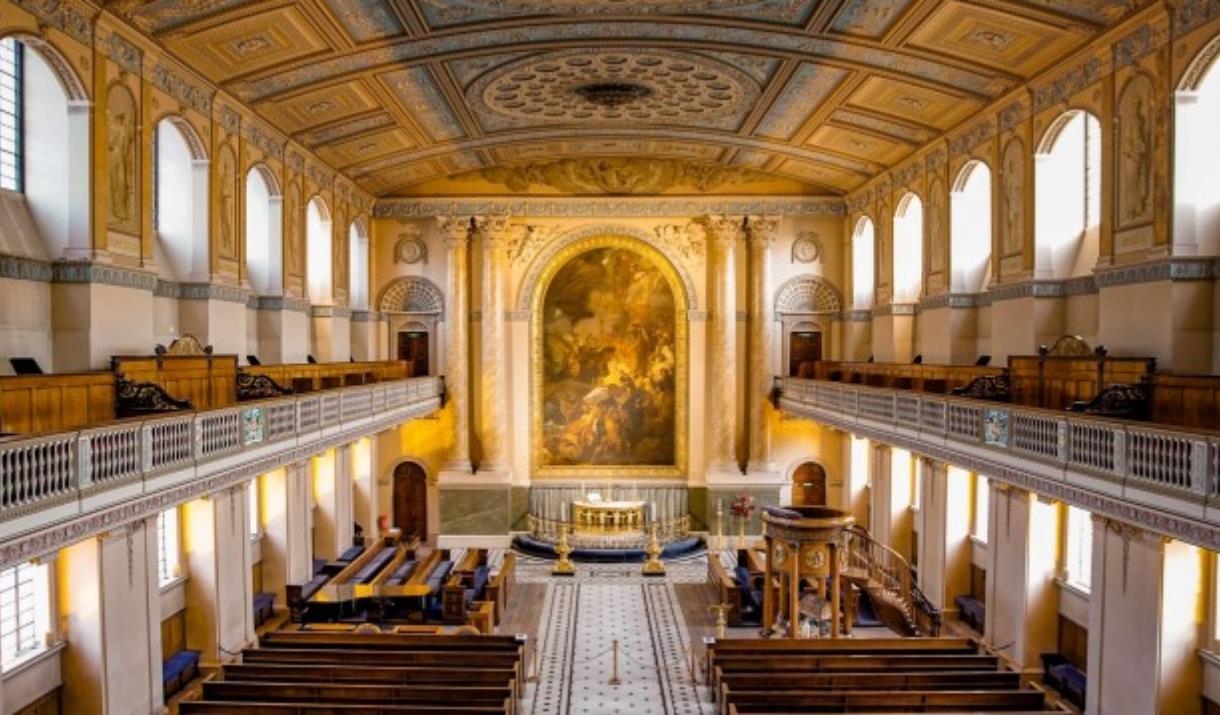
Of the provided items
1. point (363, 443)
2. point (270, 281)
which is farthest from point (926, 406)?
point (363, 443)

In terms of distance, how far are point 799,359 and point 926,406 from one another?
11715mm

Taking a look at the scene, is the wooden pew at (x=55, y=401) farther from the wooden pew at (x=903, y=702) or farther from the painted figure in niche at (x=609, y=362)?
the painted figure in niche at (x=609, y=362)

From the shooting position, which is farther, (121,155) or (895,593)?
Result: (895,593)

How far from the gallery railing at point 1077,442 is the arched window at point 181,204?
13.0m

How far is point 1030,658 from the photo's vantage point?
49.9 feet

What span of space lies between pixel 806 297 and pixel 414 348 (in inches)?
463

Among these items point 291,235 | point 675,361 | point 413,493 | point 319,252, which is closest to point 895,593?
point 675,361

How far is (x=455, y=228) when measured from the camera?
2723 cm

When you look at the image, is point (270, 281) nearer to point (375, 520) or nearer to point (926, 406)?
point (375, 520)

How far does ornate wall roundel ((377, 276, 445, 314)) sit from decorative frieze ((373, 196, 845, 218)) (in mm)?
1967

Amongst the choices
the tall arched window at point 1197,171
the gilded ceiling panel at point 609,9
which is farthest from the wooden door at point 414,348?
the tall arched window at point 1197,171

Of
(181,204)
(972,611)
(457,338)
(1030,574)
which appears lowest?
(972,611)

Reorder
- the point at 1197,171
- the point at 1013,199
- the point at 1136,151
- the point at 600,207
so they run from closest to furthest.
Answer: the point at 1197,171 → the point at 1136,151 → the point at 1013,199 → the point at 600,207

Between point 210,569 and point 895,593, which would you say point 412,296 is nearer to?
point 210,569
